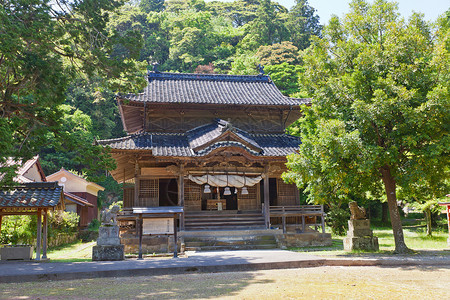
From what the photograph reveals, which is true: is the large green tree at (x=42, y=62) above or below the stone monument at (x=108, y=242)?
above

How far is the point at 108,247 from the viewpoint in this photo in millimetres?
12688

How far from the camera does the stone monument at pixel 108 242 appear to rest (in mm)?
12625

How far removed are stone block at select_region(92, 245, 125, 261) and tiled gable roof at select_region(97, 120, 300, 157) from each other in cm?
588

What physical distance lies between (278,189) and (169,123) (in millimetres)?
7543

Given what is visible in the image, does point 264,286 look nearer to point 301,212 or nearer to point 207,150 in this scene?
point 207,150

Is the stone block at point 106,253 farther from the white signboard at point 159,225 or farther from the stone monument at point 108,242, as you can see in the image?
the white signboard at point 159,225

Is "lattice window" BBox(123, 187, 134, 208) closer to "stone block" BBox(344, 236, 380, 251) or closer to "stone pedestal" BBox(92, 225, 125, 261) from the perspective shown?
"stone pedestal" BBox(92, 225, 125, 261)

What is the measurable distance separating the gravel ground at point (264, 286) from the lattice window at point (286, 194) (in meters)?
11.2

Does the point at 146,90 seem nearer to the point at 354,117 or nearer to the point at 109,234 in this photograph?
the point at 109,234

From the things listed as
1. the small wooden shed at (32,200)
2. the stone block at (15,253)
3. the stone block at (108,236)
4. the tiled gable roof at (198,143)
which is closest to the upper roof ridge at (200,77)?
the tiled gable roof at (198,143)

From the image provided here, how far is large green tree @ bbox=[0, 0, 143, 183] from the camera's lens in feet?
36.0

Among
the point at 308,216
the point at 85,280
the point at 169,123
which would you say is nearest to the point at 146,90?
the point at 169,123

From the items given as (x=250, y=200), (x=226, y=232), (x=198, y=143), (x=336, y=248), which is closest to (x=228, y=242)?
(x=226, y=232)

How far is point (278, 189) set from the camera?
21250 millimetres
